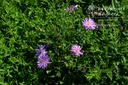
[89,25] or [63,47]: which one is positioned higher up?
[89,25]

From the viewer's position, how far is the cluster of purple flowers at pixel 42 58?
2.83 meters

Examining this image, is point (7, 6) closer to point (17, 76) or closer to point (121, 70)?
point (17, 76)

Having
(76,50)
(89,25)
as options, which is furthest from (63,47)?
(89,25)

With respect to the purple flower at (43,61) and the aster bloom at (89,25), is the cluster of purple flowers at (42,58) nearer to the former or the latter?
the purple flower at (43,61)

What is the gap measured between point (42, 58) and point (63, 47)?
0.62ft

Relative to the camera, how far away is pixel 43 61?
Answer: 9.23 feet

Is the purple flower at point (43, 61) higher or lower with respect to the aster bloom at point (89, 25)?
lower

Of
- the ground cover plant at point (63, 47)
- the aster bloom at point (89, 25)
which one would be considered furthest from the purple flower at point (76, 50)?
the aster bloom at point (89, 25)

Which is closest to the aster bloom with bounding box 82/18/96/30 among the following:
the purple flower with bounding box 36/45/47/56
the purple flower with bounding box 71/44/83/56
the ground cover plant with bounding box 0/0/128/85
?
the ground cover plant with bounding box 0/0/128/85

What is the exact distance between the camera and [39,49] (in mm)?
2887

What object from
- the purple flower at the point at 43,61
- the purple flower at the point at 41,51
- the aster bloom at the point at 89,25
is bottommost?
the purple flower at the point at 43,61

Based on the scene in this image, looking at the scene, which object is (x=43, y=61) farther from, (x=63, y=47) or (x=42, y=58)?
(x=63, y=47)

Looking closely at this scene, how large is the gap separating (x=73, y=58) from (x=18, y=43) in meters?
0.58

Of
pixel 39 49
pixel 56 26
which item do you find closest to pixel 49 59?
pixel 39 49
